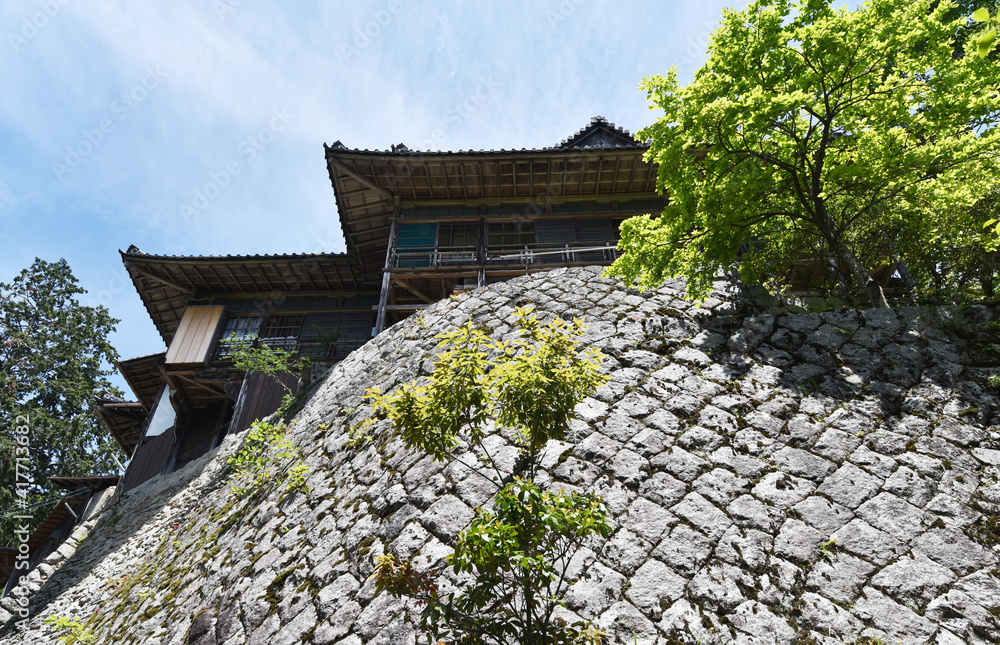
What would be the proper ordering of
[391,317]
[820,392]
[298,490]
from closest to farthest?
[820,392] < [298,490] < [391,317]

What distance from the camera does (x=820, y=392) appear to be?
17.2 feet

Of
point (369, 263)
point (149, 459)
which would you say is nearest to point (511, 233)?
point (369, 263)

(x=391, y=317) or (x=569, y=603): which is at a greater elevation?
(x=391, y=317)

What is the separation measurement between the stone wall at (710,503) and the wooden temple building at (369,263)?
6.79 meters

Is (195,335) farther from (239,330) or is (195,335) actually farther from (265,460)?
(265,460)

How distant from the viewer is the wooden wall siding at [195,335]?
51.7 ft

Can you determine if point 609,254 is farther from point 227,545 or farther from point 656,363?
point 227,545

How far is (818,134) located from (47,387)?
102 feet

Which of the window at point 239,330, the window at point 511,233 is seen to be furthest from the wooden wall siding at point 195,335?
the window at point 511,233

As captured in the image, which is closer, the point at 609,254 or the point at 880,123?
the point at 880,123

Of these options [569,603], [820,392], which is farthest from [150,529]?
[820,392]

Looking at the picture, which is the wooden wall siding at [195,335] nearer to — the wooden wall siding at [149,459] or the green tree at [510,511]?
the wooden wall siding at [149,459]

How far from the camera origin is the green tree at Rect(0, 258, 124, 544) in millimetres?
20359

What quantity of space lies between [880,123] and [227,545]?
9.95 meters
